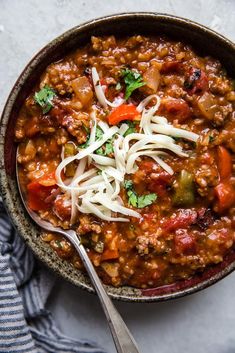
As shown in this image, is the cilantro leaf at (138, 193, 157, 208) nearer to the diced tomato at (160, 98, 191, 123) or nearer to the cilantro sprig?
the cilantro sprig

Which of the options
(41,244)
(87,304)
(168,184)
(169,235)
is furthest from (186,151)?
(87,304)

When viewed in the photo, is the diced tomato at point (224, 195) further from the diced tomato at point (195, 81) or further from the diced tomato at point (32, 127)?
the diced tomato at point (32, 127)

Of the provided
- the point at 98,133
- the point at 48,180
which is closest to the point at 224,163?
the point at 98,133

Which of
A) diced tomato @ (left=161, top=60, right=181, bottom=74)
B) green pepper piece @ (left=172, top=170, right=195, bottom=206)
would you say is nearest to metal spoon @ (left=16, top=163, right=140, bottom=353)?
green pepper piece @ (left=172, top=170, right=195, bottom=206)

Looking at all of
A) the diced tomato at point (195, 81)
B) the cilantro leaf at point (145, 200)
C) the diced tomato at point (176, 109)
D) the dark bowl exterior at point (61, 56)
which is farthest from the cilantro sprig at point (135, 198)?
the diced tomato at point (195, 81)

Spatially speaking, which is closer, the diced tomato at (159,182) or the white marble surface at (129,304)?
the diced tomato at (159,182)

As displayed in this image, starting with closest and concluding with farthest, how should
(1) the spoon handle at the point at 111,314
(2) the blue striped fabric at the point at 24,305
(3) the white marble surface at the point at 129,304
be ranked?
(1) the spoon handle at the point at 111,314 → (2) the blue striped fabric at the point at 24,305 → (3) the white marble surface at the point at 129,304
